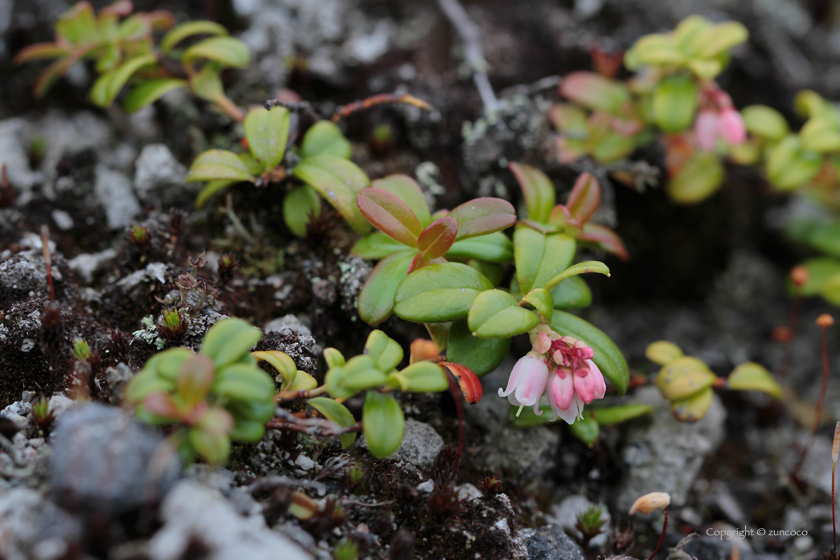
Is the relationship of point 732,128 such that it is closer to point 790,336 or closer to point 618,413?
point 790,336

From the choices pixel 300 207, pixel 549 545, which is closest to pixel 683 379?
pixel 549 545

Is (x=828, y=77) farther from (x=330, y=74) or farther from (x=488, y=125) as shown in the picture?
(x=330, y=74)

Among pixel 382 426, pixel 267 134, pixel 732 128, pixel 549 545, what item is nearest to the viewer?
pixel 382 426

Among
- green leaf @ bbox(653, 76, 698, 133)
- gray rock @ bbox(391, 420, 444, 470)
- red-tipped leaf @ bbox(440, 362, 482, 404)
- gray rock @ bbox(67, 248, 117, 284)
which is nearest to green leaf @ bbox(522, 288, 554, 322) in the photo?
red-tipped leaf @ bbox(440, 362, 482, 404)

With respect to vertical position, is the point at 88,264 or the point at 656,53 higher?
the point at 656,53

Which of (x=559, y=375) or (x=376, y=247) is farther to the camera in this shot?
(x=376, y=247)

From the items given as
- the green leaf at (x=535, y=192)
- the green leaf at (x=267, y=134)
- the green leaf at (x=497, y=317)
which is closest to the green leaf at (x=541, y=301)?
the green leaf at (x=497, y=317)

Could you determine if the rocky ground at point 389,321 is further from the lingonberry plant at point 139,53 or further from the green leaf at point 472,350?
the green leaf at point 472,350
